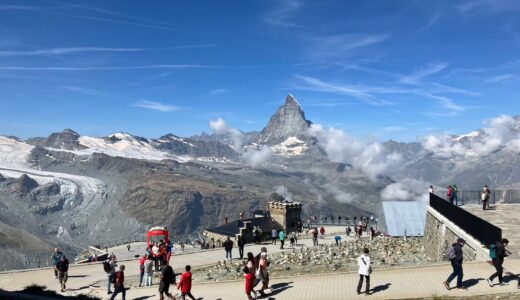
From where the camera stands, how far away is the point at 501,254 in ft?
54.3

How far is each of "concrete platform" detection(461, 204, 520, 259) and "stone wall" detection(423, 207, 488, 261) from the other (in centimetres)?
158

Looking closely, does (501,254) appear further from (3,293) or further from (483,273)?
(3,293)

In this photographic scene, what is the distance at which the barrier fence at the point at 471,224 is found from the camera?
1973 cm

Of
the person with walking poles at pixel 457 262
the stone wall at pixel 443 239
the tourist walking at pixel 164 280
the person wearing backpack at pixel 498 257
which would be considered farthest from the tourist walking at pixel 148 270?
the person wearing backpack at pixel 498 257

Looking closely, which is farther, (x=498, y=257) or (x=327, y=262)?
Result: (x=327, y=262)

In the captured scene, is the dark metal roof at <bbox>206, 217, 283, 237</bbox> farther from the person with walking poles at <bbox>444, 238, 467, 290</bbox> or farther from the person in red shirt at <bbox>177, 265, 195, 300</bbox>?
the person with walking poles at <bbox>444, 238, 467, 290</bbox>

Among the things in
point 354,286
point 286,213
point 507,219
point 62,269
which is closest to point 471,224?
point 354,286

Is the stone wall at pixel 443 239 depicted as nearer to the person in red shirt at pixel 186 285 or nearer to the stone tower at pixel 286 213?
the person in red shirt at pixel 186 285

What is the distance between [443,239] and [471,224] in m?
5.15

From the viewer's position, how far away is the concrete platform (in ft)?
→ 75.0

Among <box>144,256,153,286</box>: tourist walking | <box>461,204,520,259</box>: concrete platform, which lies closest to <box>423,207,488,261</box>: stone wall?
<box>461,204,520,259</box>: concrete platform

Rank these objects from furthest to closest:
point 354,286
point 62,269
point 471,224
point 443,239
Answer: point 443,239, point 62,269, point 471,224, point 354,286

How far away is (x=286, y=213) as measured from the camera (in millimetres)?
70812

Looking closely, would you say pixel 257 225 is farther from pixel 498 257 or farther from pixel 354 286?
pixel 498 257
